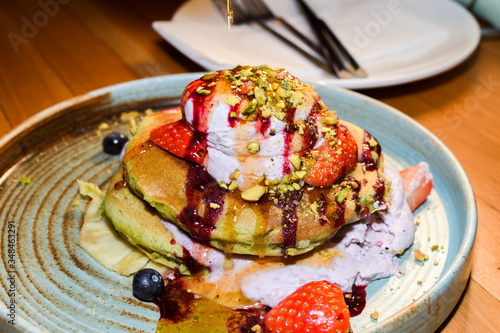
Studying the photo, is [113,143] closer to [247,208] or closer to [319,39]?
[247,208]

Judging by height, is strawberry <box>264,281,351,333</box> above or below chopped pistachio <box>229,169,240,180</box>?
below

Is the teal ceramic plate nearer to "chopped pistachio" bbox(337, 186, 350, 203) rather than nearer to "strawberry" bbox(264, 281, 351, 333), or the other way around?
"strawberry" bbox(264, 281, 351, 333)

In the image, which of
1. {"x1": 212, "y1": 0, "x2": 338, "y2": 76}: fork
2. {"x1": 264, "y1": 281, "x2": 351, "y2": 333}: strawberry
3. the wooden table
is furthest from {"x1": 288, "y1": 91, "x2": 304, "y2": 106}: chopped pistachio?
{"x1": 212, "y1": 0, "x2": 338, "y2": 76}: fork

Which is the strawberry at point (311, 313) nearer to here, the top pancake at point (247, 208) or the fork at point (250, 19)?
the top pancake at point (247, 208)

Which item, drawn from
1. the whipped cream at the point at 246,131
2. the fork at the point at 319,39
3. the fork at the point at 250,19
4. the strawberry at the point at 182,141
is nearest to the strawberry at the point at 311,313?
the whipped cream at the point at 246,131

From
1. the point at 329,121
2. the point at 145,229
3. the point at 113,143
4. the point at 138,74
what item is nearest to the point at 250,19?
the point at 138,74

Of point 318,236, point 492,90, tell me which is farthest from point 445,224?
point 492,90

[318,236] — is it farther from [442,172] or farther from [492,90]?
[492,90]
